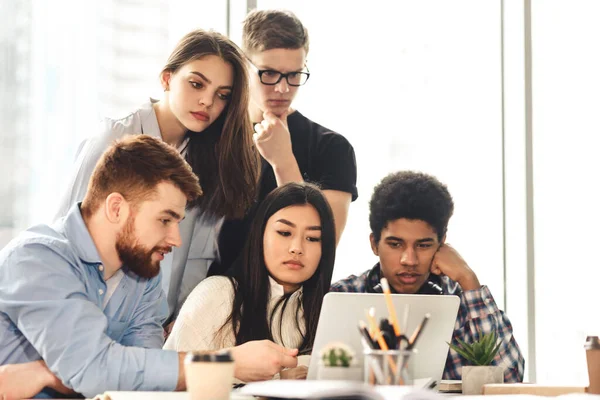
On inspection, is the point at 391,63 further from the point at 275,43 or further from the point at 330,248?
the point at 330,248

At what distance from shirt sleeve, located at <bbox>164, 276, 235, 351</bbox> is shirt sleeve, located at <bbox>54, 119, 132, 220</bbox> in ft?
1.75

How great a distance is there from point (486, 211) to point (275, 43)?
50.6 inches

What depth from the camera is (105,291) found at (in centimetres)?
186

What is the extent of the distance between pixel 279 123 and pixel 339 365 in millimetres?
1560

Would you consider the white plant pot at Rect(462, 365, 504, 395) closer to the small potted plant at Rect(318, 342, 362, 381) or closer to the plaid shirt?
the small potted plant at Rect(318, 342, 362, 381)

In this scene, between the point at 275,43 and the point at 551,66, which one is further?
the point at 551,66

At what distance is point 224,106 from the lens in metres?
2.46

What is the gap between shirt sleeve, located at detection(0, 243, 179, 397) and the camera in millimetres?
1562

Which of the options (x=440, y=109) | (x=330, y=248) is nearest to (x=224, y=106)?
(x=330, y=248)

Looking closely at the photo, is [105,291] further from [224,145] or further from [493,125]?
[493,125]

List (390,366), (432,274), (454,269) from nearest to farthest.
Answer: (390,366) → (454,269) → (432,274)

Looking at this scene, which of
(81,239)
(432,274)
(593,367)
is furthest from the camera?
(432,274)

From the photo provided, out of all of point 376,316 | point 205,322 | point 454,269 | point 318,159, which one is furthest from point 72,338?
point 318,159

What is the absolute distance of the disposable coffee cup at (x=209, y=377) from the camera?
1.15 metres
